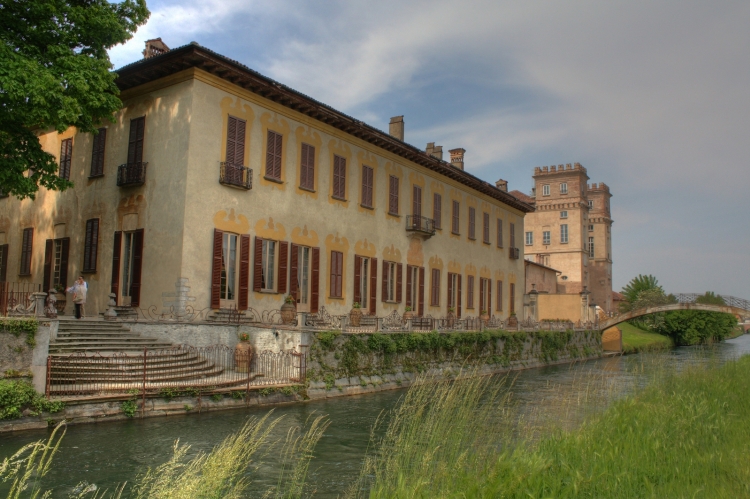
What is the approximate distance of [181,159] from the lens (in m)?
18.6

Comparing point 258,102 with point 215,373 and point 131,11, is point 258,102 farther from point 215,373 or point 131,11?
point 215,373

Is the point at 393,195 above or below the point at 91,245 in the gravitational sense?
above

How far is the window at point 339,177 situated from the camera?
23.7m

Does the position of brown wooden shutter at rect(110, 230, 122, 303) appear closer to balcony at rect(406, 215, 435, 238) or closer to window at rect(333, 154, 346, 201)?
window at rect(333, 154, 346, 201)

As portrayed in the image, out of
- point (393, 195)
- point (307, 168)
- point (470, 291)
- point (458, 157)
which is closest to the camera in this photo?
point (307, 168)

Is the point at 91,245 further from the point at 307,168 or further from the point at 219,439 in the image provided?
the point at 219,439

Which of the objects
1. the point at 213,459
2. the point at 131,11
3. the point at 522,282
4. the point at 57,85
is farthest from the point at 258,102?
the point at 522,282

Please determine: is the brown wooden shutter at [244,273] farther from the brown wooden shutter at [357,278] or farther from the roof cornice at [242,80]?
the brown wooden shutter at [357,278]

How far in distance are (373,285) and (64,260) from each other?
11126 mm

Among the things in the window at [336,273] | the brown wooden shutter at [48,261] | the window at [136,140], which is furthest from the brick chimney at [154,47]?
the window at [336,273]

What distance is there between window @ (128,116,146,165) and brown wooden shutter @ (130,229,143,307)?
232 cm

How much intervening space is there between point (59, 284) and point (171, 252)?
5.64 metres

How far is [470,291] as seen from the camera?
32.8 m

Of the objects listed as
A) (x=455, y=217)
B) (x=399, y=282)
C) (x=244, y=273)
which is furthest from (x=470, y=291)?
(x=244, y=273)
